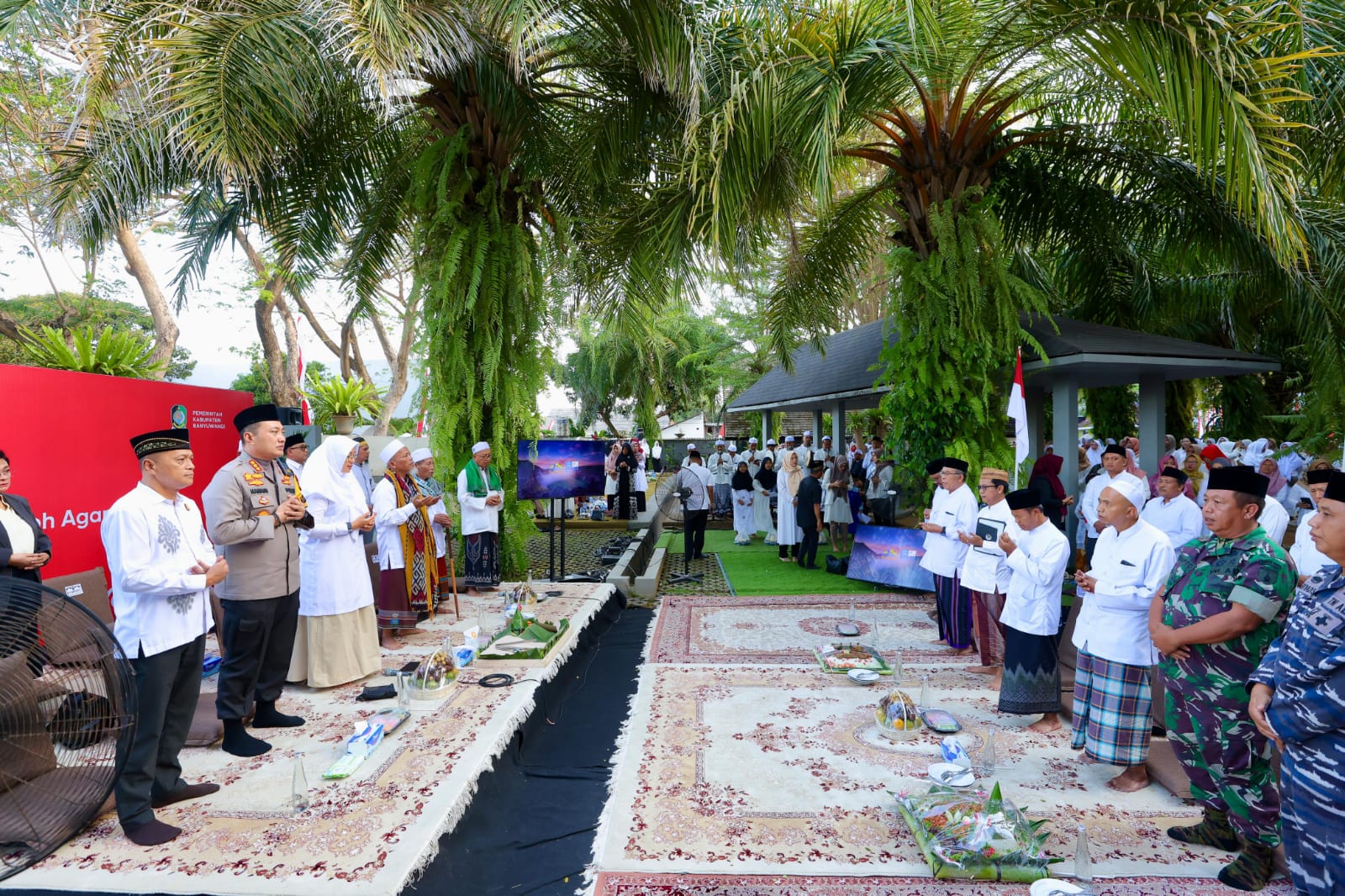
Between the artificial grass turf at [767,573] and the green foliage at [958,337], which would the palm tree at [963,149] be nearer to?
the green foliage at [958,337]

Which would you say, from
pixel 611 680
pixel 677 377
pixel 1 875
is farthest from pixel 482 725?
pixel 677 377

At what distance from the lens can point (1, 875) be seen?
9.43 ft

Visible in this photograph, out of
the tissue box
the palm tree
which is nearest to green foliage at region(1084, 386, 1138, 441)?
the palm tree

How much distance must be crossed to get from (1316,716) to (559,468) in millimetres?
7088

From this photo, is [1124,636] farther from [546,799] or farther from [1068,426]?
[1068,426]

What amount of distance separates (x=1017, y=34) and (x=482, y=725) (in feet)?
23.6

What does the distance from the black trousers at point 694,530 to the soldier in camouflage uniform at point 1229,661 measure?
834 centimetres

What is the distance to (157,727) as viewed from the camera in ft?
11.4

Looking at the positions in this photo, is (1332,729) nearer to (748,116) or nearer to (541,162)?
(748,116)

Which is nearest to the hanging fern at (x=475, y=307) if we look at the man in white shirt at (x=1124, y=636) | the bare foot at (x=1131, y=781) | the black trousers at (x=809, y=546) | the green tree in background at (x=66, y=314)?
the black trousers at (x=809, y=546)

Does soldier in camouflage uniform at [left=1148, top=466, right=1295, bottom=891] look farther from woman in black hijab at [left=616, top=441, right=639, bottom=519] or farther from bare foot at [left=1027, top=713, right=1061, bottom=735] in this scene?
woman in black hijab at [left=616, top=441, right=639, bottom=519]

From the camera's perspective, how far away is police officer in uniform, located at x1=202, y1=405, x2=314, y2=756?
4324 mm

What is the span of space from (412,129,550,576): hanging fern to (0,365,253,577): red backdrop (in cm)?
270

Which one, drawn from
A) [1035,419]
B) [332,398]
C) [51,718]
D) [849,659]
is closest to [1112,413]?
[1035,419]
